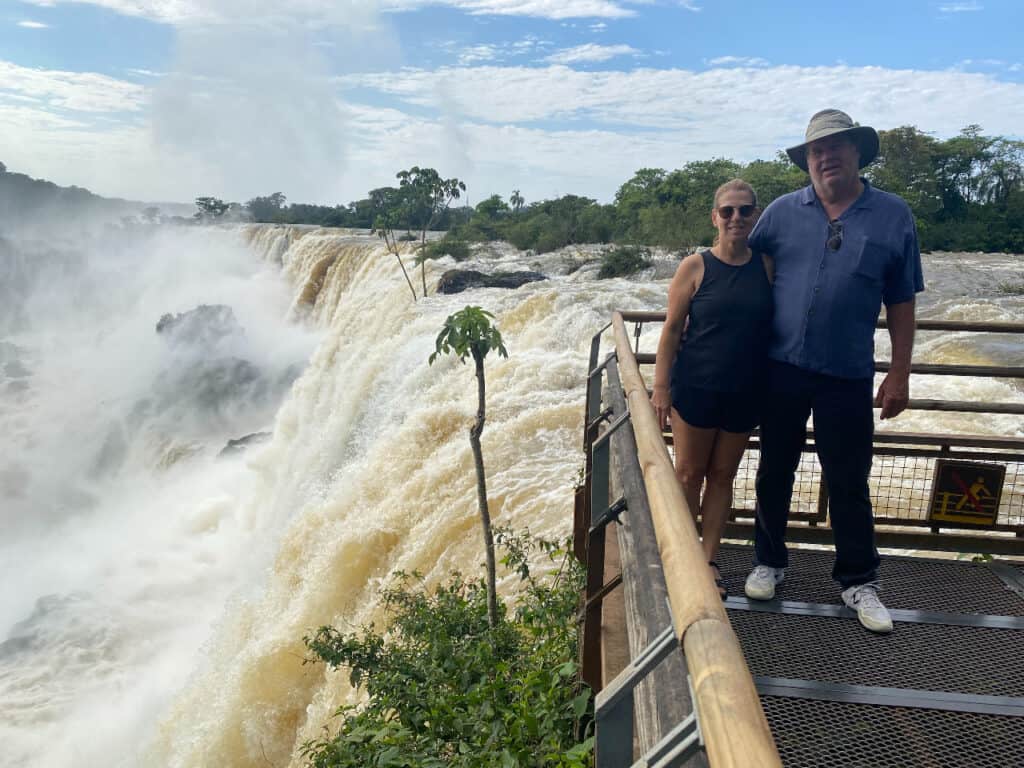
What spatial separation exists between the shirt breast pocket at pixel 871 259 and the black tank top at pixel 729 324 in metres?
0.28

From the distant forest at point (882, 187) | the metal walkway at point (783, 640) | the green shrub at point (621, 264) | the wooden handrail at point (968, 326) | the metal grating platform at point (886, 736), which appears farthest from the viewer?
the distant forest at point (882, 187)

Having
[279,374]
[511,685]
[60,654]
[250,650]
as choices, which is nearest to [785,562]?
[511,685]

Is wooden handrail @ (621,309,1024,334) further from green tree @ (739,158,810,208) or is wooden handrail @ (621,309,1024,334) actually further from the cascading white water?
green tree @ (739,158,810,208)

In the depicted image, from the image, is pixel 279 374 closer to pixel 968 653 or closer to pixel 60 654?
pixel 60 654

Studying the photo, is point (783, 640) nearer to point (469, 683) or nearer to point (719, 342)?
point (719, 342)

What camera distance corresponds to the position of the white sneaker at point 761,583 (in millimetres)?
2783

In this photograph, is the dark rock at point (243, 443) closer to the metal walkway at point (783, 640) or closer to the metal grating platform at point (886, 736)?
the metal walkway at point (783, 640)

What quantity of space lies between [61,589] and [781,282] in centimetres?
1502

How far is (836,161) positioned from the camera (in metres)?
2.37

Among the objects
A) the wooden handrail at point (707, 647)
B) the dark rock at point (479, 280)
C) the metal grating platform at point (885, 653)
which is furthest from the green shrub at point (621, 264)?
the wooden handrail at point (707, 647)

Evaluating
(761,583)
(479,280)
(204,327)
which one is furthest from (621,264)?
(761,583)

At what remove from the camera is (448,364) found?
980 cm

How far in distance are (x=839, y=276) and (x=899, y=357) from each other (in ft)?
1.13

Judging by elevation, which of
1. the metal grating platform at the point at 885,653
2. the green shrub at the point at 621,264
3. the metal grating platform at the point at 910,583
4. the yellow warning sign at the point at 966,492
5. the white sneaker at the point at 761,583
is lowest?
the green shrub at the point at 621,264
